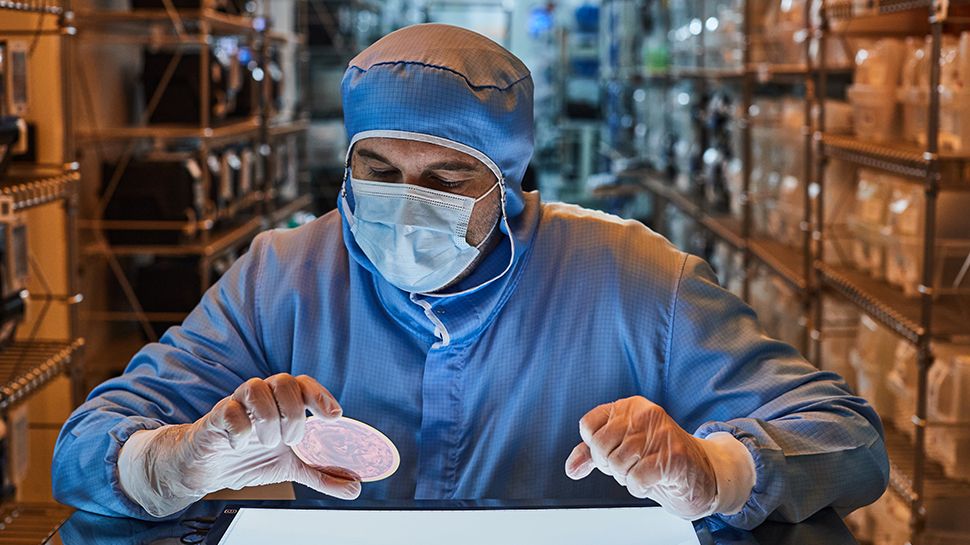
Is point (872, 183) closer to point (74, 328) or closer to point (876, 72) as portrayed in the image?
point (876, 72)

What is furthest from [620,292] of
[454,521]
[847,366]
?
[847,366]

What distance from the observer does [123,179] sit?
16.3ft

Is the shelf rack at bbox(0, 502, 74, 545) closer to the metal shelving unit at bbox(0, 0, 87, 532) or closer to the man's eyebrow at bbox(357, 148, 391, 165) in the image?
the metal shelving unit at bbox(0, 0, 87, 532)

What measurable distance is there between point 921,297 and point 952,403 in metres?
0.34

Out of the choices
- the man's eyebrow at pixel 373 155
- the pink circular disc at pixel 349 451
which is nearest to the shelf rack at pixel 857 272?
the man's eyebrow at pixel 373 155

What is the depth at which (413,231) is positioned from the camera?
181cm

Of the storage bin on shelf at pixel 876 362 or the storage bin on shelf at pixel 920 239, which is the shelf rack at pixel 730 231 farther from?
the storage bin on shelf at pixel 920 239

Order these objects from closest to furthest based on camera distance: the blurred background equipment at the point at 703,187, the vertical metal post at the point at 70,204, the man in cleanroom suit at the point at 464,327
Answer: the man in cleanroom suit at the point at 464,327 < the blurred background equipment at the point at 703,187 < the vertical metal post at the point at 70,204

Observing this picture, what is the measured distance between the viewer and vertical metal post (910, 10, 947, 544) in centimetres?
353

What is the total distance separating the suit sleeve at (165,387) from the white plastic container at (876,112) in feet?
9.84

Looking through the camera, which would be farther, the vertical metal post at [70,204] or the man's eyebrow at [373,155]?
the vertical metal post at [70,204]

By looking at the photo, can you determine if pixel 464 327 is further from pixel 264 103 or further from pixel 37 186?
pixel 264 103

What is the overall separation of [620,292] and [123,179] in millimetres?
3519

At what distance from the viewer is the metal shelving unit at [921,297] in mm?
3555
